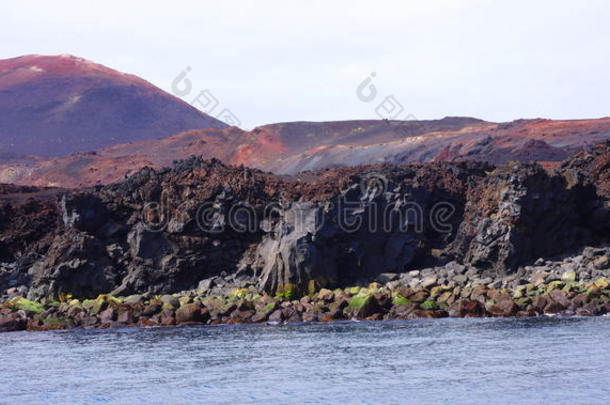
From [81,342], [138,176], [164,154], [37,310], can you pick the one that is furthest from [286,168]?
[81,342]

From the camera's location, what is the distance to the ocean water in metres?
25.2

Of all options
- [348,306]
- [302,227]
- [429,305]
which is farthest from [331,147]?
[429,305]

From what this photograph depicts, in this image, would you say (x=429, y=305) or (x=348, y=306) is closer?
(x=429, y=305)

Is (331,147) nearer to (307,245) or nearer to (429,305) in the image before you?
(307,245)

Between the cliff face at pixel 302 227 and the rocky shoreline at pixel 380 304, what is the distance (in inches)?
122

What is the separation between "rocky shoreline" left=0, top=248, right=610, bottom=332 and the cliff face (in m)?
3.09

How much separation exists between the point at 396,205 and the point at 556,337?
92.7ft

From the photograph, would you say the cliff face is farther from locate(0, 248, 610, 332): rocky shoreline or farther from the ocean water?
the ocean water

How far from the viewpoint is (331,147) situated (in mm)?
133125

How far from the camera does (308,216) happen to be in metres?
59.1

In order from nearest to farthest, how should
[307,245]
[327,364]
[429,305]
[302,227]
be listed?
[327,364]
[429,305]
[307,245]
[302,227]

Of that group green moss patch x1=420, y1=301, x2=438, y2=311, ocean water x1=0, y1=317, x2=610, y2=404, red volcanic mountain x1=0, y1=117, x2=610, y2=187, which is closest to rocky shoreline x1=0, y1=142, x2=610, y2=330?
green moss patch x1=420, y1=301, x2=438, y2=311

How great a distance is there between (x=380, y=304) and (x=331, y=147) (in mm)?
86336

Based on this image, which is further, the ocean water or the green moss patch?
the green moss patch
